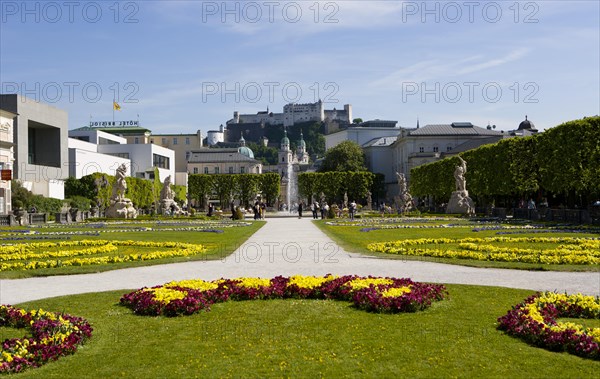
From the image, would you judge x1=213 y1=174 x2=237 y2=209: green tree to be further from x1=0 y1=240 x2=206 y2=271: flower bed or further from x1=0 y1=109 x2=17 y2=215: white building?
x1=0 y1=240 x2=206 y2=271: flower bed

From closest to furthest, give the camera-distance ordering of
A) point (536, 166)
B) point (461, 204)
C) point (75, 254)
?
1. point (75, 254)
2. point (536, 166)
3. point (461, 204)

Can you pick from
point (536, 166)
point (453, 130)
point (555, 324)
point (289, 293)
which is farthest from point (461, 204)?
point (453, 130)

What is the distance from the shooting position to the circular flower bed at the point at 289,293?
1098 cm

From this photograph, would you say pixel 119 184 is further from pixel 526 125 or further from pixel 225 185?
pixel 526 125

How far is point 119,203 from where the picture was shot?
2175 inches

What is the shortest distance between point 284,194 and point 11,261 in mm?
133605

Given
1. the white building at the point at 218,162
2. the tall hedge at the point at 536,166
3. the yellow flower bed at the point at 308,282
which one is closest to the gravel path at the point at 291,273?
the yellow flower bed at the point at 308,282

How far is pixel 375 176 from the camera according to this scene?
374ft

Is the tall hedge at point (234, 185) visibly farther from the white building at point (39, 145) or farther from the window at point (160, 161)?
the white building at point (39, 145)

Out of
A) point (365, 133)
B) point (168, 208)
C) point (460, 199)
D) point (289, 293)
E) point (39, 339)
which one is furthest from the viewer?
point (365, 133)

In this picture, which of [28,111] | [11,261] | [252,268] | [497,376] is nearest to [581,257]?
[252,268]

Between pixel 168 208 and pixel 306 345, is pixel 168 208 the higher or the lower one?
the higher one

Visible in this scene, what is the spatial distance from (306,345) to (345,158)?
119769mm

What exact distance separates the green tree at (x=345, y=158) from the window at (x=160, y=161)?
34564 millimetres
